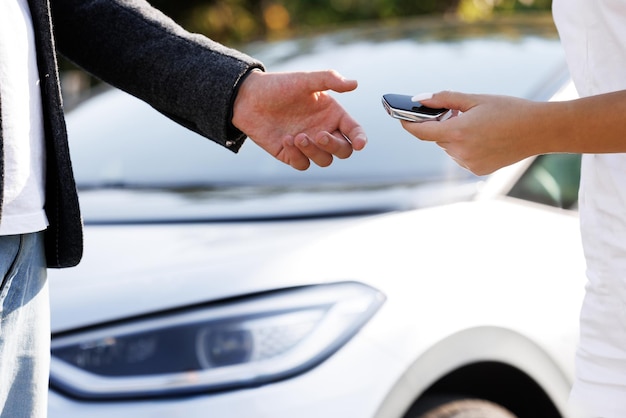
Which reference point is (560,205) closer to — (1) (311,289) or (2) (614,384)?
(1) (311,289)

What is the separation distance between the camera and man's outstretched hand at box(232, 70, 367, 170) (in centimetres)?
163

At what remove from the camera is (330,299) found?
199 cm

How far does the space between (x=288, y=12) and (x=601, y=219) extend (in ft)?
36.8

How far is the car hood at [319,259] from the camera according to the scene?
198cm

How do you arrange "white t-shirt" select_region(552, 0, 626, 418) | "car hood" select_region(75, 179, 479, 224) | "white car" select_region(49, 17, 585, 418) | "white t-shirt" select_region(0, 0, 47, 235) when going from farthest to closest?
"car hood" select_region(75, 179, 479, 224) → "white car" select_region(49, 17, 585, 418) → "white t-shirt" select_region(552, 0, 626, 418) → "white t-shirt" select_region(0, 0, 47, 235)

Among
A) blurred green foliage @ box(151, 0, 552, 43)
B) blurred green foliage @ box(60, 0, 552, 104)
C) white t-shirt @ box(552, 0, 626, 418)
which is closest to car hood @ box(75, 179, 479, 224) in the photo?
white t-shirt @ box(552, 0, 626, 418)

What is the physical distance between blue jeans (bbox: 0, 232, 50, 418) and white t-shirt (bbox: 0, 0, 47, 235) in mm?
32

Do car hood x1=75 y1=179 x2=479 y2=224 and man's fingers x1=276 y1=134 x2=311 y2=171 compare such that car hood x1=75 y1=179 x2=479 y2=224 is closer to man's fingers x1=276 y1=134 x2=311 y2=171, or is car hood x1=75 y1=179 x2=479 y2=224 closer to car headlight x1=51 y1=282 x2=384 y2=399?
car headlight x1=51 y1=282 x2=384 y2=399

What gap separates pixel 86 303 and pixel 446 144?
3.03 ft

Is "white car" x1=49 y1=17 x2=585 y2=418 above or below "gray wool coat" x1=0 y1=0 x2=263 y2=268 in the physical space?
below

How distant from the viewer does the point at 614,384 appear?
1441 millimetres

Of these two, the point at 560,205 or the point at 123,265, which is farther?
the point at 560,205

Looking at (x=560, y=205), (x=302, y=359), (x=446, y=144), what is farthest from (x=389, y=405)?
(x=560, y=205)

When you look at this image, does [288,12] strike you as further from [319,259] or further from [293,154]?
[293,154]
